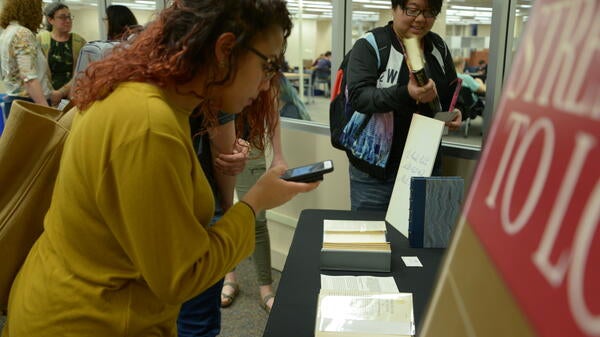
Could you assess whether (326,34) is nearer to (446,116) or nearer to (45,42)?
(446,116)

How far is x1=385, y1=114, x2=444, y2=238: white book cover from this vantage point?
1.51m

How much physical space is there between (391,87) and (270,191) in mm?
779

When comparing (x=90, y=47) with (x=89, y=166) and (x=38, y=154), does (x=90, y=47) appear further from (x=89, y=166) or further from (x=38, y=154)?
(x=89, y=166)

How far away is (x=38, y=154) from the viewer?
41.4 inches

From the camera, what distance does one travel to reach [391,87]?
163cm

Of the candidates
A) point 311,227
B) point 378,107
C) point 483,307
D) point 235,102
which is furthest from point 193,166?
point 378,107

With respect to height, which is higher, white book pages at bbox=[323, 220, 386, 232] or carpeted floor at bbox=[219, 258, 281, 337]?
white book pages at bbox=[323, 220, 386, 232]

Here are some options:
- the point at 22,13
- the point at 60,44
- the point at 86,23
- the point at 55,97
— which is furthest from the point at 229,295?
the point at 86,23

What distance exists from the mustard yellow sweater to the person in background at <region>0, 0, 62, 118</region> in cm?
248

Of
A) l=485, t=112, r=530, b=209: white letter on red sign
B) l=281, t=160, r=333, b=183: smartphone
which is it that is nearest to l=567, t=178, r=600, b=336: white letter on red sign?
l=485, t=112, r=530, b=209: white letter on red sign

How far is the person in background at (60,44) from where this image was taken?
3.40m

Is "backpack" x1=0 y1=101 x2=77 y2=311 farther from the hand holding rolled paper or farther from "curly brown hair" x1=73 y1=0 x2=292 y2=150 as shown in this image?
the hand holding rolled paper

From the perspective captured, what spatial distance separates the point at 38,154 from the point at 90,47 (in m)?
1.15

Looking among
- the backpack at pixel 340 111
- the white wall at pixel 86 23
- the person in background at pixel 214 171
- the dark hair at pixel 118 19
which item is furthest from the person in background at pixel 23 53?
the person in background at pixel 214 171
